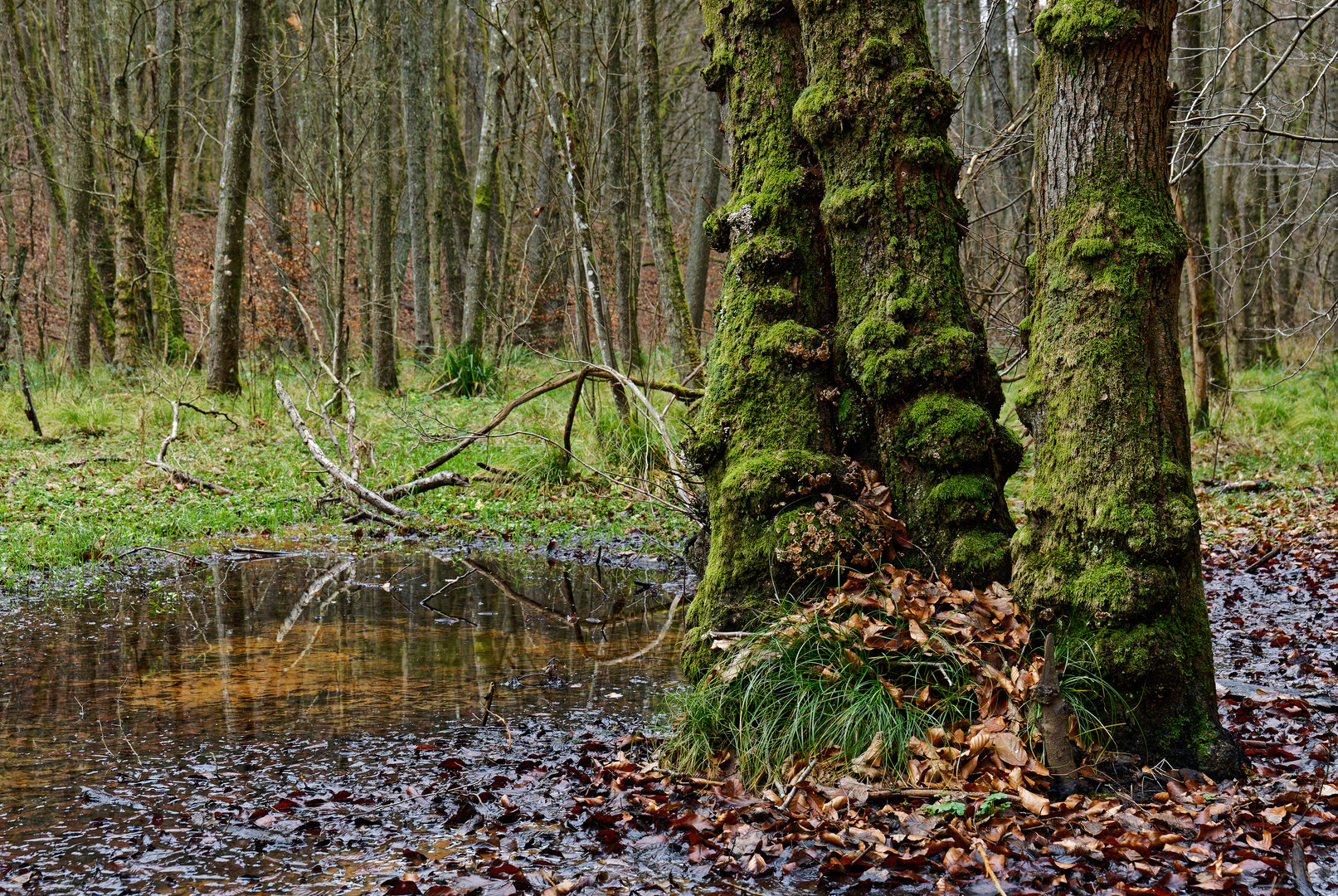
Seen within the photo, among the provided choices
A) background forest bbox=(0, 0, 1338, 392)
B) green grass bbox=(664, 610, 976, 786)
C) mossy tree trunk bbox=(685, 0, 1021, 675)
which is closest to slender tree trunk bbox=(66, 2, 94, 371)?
background forest bbox=(0, 0, 1338, 392)

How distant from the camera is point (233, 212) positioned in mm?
13430

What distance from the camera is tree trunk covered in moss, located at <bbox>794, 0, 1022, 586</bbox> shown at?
155 inches

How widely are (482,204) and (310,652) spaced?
12.5 m

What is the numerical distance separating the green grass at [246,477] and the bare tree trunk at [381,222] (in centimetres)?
320

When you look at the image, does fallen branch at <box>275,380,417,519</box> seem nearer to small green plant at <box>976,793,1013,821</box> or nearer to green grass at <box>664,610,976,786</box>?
green grass at <box>664,610,976,786</box>

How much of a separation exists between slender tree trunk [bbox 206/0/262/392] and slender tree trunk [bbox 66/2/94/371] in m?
3.28

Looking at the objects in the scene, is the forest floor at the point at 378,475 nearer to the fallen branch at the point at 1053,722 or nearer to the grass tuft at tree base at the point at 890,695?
the grass tuft at tree base at the point at 890,695

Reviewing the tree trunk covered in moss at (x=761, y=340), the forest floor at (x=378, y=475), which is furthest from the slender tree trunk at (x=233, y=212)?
the tree trunk covered in moss at (x=761, y=340)

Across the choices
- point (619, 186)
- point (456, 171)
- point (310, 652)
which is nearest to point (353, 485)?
point (310, 652)

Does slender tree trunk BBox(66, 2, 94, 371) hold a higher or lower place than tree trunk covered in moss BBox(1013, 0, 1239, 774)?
higher

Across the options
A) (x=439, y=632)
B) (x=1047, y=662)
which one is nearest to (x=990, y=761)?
(x=1047, y=662)

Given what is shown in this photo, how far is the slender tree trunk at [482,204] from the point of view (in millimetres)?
15984

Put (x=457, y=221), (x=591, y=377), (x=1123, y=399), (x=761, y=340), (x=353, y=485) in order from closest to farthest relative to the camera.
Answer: (x=1123, y=399)
(x=761, y=340)
(x=591, y=377)
(x=353, y=485)
(x=457, y=221)

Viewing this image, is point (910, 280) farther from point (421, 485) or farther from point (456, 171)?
point (456, 171)
